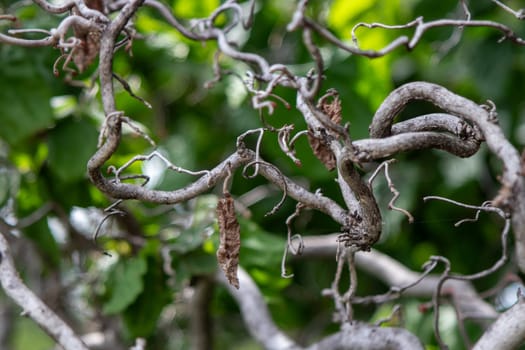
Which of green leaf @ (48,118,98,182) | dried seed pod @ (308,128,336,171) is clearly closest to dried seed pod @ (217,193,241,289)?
dried seed pod @ (308,128,336,171)

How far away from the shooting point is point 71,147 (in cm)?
111

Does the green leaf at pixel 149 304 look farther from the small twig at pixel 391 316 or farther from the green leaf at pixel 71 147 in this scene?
the small twig at pixel 391 316

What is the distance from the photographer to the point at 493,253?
1469 millimetres

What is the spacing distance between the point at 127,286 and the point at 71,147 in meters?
0.25

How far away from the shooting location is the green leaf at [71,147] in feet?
3.59

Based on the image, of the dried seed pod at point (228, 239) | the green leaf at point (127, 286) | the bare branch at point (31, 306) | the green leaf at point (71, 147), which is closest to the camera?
the dried seed pod at point (228, 239)

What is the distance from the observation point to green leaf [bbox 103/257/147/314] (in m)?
0.96

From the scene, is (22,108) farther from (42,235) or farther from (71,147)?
(42,235)

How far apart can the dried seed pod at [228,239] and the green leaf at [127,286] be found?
0.44 metres

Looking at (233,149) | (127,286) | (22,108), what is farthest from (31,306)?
(233,149)

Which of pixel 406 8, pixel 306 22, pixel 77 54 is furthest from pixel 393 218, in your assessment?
pixel 306 22

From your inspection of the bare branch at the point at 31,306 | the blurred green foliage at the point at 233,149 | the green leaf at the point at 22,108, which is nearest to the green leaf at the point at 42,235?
the blurred green foliage at the point at 233,149

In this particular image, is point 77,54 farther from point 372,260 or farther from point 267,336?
point 372,260

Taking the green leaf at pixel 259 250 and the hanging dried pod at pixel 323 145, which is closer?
the hanging dried pod at pixel 323 145
